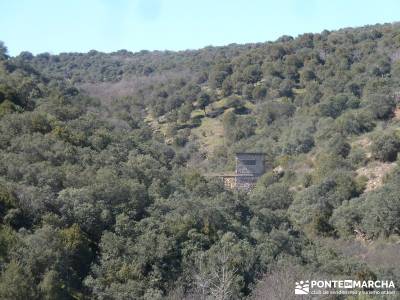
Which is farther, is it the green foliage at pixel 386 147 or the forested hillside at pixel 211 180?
the green foliage at pixel 386 147

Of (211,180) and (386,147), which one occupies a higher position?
(386,147)

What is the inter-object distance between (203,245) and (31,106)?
512 inches

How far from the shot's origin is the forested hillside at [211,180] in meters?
16.9

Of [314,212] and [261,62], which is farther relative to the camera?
[261,62]

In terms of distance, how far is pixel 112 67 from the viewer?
75.8 metres

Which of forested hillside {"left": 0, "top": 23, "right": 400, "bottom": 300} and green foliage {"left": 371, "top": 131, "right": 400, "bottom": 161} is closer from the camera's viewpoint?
forested hillside {"left": 0, "top": 23, "right": 400, "bottom": 300}

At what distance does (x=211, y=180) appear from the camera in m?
29.6

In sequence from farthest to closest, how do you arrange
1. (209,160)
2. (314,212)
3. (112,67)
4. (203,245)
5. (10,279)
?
(112,67), (209,160), (314,212), (203,245), (10,279)

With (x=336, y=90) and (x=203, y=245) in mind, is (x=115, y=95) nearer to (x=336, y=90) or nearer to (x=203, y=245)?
(x=336, y=90)

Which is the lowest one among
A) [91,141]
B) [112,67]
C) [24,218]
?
[24,218]

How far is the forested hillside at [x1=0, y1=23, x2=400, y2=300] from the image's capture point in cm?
1686

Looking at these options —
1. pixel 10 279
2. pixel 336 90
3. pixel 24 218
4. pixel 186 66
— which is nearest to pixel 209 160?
pixel 336 90

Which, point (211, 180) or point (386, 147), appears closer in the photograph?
point (211, 180)

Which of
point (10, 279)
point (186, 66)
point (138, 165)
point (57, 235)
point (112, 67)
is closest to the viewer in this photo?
point (10, 279)
